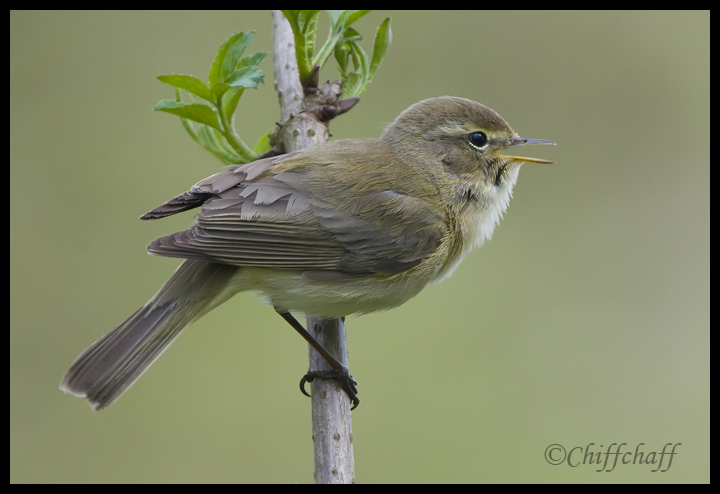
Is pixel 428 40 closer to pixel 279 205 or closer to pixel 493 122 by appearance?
pixel 493 122

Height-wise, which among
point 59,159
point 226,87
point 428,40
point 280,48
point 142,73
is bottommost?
point 226,87

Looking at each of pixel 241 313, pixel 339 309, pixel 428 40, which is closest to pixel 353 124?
pixel 428 40

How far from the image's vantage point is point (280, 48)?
3.38 meters

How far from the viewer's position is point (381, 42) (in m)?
3.15

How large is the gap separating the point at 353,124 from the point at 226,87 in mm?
2521

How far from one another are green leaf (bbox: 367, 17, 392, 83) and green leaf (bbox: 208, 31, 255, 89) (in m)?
0.60

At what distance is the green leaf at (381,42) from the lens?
3.09 m

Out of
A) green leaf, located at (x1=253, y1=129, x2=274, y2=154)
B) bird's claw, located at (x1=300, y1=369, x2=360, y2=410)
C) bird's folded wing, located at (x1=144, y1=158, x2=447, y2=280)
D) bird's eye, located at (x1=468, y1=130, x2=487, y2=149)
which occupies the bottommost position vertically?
bird's claw, located at (x1=300, y1=369, x2=360, y2=410)

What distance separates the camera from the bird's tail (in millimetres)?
2961

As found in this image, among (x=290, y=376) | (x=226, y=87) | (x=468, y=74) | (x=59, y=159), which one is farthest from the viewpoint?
(x=468, y=74)

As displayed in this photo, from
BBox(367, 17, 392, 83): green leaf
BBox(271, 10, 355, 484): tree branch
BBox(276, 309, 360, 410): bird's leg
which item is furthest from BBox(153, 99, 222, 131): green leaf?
BBox(276, 309, 360, 410): bird's leg

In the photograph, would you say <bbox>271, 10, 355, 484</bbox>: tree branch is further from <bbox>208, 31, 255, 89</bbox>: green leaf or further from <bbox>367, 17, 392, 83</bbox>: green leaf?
<bbox>208, 31, 255, 89</bbox>: green leaf

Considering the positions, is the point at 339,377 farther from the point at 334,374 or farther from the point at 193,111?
the point at 193,111
